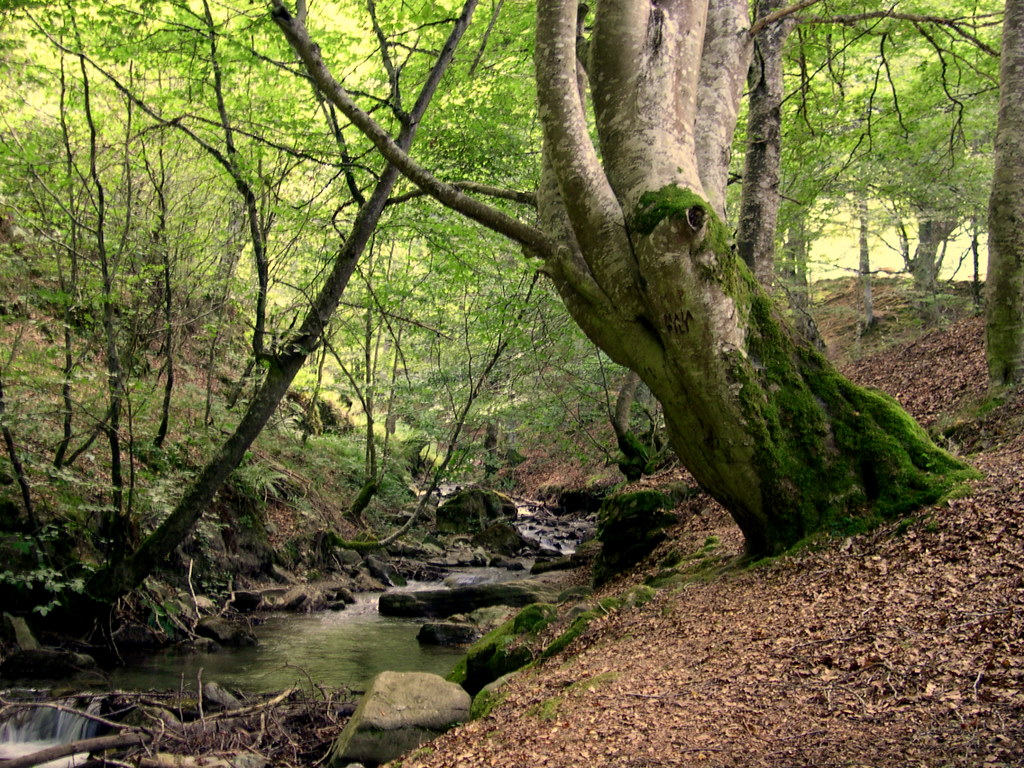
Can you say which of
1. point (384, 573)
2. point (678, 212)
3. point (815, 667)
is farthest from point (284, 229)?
point (815, 667)

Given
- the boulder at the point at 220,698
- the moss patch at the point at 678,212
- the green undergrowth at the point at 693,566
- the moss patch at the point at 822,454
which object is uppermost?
the moss patch at the point at 678,212

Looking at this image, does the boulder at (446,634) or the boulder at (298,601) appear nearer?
the boulder at (446,634)

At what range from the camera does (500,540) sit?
52.2 ft

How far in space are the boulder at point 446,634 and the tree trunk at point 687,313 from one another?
16.3 feet

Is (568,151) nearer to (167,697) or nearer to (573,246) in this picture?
(573,246)

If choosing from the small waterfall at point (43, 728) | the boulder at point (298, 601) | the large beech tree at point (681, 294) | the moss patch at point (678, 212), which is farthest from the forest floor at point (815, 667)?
the boulder at point (298, 601)

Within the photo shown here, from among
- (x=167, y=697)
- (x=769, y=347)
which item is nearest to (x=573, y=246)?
(x=769, y=347)

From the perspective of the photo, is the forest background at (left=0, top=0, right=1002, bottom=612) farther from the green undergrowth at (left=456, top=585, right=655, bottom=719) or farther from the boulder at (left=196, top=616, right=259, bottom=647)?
the green undergrowth at (left=456, top=585, right=655, bottom=719)

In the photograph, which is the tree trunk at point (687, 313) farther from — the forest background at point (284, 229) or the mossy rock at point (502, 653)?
the mossy rock at point (502, 653)

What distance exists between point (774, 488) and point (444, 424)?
12266 millimetres

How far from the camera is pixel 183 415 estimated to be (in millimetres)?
11391

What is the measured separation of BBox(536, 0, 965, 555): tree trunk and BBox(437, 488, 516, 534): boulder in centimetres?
1266

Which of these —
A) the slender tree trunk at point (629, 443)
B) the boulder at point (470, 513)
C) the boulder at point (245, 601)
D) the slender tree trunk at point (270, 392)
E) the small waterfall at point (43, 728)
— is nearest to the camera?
the small waterfall at point (43, 728)

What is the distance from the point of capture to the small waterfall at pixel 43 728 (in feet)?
19.0
